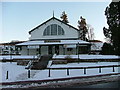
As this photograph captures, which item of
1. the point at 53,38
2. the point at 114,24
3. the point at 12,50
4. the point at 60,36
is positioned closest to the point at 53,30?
the point at 53,38

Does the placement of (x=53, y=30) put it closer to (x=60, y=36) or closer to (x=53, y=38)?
(x=53, y=38)

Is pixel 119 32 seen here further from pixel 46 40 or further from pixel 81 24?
pixel 81 24

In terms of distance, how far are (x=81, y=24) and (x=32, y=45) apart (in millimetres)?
37541

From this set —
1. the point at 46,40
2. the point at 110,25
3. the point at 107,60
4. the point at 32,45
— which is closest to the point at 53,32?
the point at 46,40

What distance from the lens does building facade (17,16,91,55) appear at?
1545 inches

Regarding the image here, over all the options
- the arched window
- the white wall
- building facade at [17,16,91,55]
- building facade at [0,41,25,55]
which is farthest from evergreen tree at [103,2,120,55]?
building facade at [0,41,25,55]

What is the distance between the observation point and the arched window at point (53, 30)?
41.6m

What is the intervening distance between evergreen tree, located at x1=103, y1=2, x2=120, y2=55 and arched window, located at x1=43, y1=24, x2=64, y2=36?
9273 millimetres

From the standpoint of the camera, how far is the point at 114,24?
38094 mm

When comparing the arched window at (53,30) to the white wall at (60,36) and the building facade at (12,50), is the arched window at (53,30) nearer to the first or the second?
the white wall at (60,36)

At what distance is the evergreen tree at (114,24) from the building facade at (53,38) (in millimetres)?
5259

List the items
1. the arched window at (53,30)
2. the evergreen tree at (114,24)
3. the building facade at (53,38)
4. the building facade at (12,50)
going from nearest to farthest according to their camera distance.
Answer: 1. the evergreen tree at (114,24)
2. the building facade at (53,38)
3. the arched window at (53,30)
4. the building facade at (12,50)

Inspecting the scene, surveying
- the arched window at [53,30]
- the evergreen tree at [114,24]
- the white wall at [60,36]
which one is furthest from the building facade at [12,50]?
the evergreen tree at [114,24]

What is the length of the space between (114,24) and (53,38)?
12748 mm
